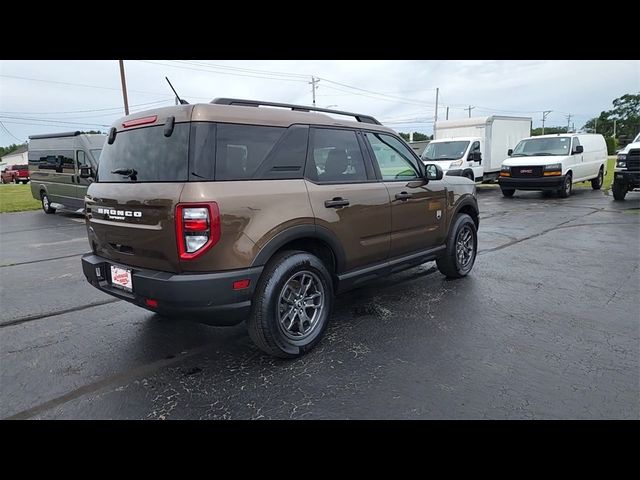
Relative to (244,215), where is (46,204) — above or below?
below

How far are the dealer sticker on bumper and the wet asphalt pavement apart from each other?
0.64 m

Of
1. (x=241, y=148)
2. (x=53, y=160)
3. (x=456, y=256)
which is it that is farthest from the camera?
(x=53, y=160)

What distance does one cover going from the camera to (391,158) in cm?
458

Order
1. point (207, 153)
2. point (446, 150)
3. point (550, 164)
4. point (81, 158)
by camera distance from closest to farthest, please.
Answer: point (207, 153), point (81, 158), point (550, 164), point (446, 150)

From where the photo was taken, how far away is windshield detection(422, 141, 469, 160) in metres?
15.7

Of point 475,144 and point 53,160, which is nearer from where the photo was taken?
point 53,160

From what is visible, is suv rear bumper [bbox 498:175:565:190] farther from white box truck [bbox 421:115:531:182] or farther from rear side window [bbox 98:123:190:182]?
rear side window [bbox 98:123:190:182]

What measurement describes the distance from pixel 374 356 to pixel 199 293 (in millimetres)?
1479

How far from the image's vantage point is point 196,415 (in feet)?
8.79

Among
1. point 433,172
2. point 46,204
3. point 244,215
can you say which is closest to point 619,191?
point 433,172

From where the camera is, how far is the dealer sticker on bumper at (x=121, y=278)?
324 cm

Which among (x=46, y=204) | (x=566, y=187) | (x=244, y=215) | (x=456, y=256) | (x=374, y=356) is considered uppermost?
(x=244, y=215)

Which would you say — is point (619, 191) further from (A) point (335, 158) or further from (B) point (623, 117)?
(B) point (623, 117)
